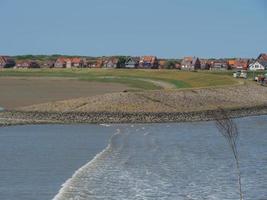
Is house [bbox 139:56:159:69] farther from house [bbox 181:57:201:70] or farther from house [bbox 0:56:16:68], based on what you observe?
house [bbox 0:56:16:68]

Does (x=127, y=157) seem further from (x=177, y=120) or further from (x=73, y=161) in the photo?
(x=177, y=120)

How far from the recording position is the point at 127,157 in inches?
958

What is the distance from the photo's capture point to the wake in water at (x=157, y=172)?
17.3 m

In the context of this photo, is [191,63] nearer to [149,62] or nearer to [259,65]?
[149,62]

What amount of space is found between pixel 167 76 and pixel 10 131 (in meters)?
59.9

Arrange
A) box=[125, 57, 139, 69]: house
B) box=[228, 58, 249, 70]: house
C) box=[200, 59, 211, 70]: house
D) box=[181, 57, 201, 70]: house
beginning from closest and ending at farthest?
1. box=[181, 57, 201, 70]: house
2. box=[228, 58, 249, 70]: house
3. box=[125, 57, 139, 69]: house
4. box=[200, 59, 211, 70]: house

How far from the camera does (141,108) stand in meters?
48.4

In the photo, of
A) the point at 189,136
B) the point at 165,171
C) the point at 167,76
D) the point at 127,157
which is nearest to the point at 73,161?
the point at 127,157

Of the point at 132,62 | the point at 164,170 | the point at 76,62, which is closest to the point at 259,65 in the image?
the point at 132,62

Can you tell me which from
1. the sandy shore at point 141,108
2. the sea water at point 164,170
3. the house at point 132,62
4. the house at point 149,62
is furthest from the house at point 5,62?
the sea water at point 164,170

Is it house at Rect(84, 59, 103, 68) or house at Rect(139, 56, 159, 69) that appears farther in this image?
house at Rect(84, 59, 103, 68)

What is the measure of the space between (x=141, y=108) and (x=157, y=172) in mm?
27772

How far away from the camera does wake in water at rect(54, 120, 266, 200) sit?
17344 mm

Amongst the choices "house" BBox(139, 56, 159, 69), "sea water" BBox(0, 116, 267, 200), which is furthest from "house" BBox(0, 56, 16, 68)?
"sea water" BBox(0, 116, 267, 200)
